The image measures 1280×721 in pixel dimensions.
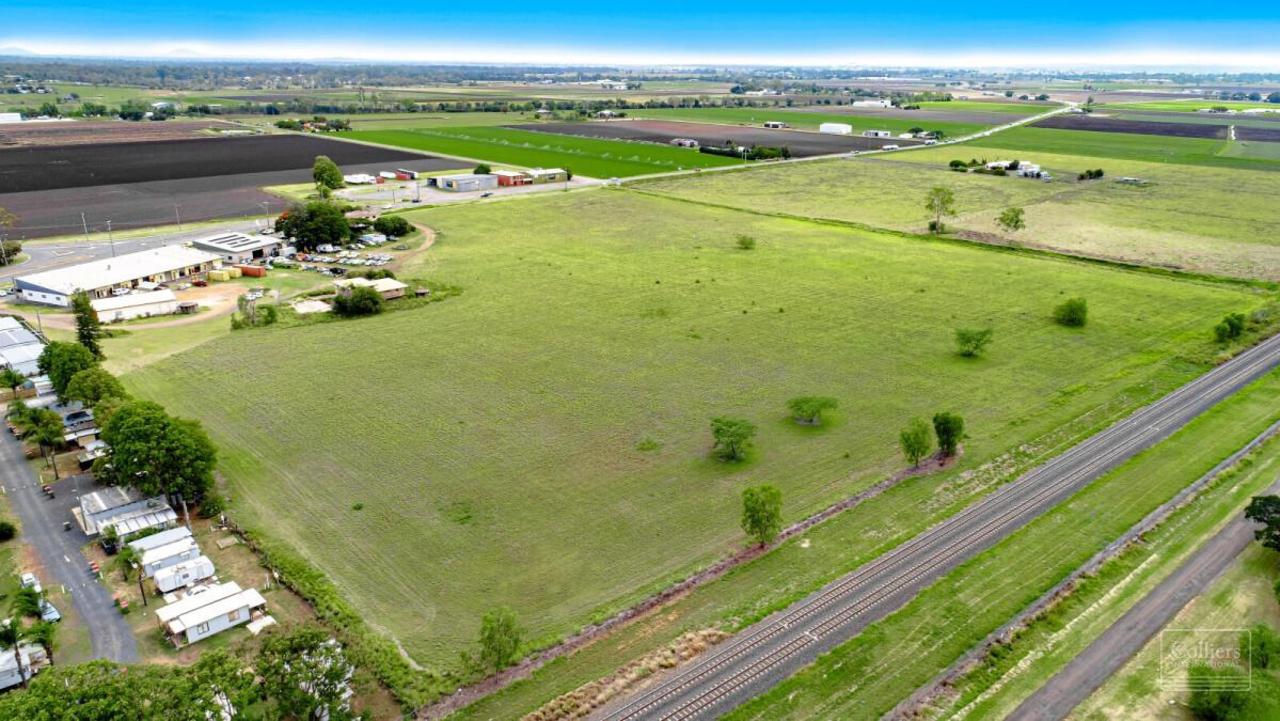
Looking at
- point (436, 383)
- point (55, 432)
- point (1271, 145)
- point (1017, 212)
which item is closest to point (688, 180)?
point (1017, 212)

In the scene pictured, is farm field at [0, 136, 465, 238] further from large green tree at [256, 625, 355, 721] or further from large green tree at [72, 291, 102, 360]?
large green tree at [256, 625, 355, 721]

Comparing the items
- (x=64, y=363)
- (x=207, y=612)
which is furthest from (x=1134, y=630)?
(x=64, y=363)

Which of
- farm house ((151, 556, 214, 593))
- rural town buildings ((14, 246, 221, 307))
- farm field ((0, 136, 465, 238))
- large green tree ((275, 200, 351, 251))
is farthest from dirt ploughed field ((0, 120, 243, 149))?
farm house ((151, 556, 214, 593))

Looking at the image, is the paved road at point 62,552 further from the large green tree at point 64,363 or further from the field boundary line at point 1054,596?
the field boundary line at point 1054,596

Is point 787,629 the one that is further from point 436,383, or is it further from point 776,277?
point 776,277

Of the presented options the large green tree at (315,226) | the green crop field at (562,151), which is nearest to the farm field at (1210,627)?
the large green tree at (315,226)
